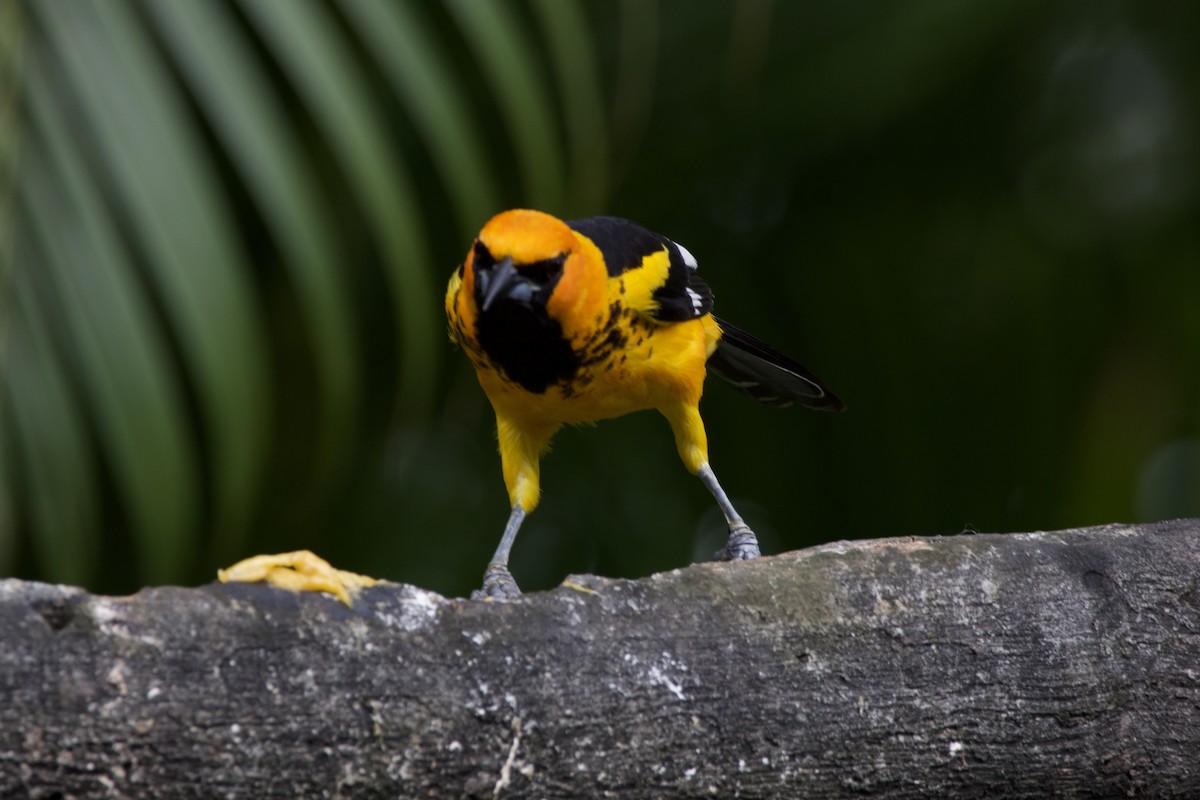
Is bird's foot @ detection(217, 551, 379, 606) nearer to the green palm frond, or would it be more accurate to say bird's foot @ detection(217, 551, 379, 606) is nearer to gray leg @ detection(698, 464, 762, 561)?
the green palm frond

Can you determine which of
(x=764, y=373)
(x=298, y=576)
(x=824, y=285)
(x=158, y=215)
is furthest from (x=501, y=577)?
(x=824, y=285)

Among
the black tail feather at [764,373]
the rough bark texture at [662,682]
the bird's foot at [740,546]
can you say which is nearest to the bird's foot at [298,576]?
the rough bark texture at [662,682]

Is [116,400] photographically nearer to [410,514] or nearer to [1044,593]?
[1044,593]

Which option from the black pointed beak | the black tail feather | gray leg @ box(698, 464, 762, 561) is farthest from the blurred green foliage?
gray leg @ box(698, 464, 762, 561)

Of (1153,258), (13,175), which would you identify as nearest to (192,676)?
(13,175)

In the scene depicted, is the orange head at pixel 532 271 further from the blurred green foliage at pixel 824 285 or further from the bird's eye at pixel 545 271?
the blurred green foliage at pixel 824 285

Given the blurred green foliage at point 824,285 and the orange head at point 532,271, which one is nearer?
the orange head at point 532,271
